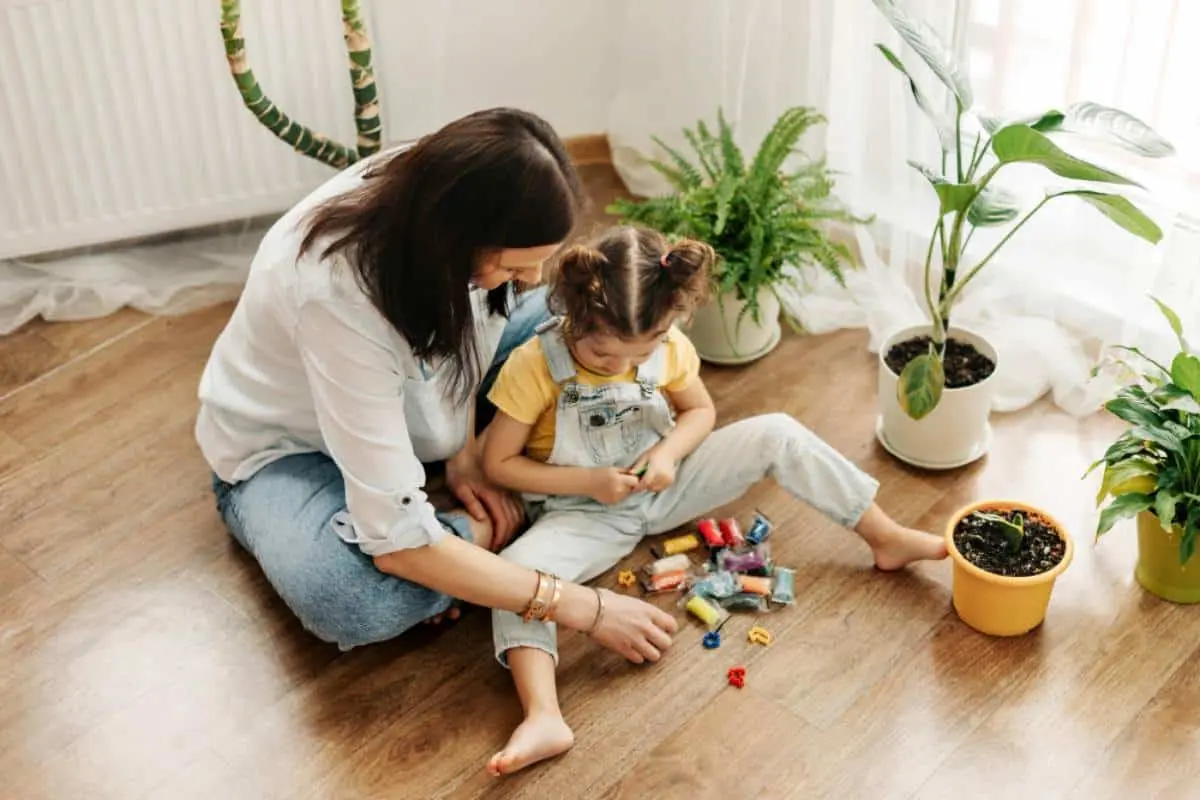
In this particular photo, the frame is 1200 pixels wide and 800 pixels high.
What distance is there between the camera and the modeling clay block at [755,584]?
201 centimetres

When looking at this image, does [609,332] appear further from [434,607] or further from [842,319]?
[842,319]

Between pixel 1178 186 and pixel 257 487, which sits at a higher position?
pixel 1178 186

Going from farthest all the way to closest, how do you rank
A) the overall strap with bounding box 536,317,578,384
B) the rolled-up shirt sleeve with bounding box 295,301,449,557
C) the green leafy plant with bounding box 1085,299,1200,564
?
the overall strap with bounding box 536,317,578,384 < the green leafy plant with bounding box 1085,299,1200,564 < the rolled-up shirt sleeve with bounding box 295,301,449,557

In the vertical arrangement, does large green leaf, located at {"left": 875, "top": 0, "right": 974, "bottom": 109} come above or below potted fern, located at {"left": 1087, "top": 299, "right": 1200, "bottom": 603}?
above

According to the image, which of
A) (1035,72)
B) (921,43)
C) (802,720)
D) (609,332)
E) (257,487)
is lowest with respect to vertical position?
(802,720)

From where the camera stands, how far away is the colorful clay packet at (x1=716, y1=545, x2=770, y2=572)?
205 cm

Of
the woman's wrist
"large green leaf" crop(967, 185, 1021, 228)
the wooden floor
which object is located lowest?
the wooden floor

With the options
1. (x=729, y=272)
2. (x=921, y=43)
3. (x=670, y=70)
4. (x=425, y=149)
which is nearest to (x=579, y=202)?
(x=425, y=149)

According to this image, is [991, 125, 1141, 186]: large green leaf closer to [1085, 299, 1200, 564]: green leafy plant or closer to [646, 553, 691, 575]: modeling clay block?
[1085, 299, 1200, 564]: green leafy plant

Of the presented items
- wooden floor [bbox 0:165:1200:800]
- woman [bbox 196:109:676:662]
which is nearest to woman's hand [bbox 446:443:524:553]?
woman [bbox 196:109:676:662]

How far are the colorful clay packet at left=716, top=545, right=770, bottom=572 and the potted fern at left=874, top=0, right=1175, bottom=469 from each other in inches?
12.2

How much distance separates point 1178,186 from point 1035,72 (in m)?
0.30

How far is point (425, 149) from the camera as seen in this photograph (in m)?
1.57

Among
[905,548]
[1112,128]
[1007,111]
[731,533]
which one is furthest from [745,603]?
[1007,111]
